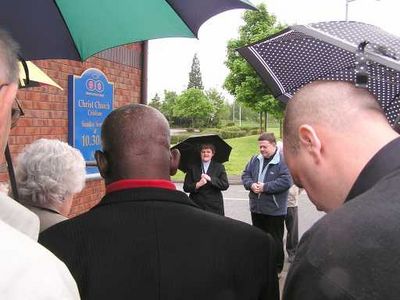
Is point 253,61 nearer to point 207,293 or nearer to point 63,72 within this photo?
point 207,293

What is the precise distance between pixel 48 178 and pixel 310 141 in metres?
1.57

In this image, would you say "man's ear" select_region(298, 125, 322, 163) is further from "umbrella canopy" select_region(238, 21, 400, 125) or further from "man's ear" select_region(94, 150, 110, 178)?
"umbrella canopy" select_region(238, 21, 400, 125)

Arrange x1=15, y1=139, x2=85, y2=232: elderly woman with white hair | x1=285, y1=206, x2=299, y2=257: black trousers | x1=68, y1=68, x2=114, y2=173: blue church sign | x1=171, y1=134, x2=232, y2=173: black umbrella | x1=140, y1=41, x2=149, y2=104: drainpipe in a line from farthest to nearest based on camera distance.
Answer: x1=285, y1=206, x2=299, y2=257: black trousers, x1=140, y1=41, x2=149, y2=104: drainpipe, x1=171, y1=134, x2=232, y2=173: black umbrella, x1=68, y1=68, x2=114, y2=173: blue church sign, x1=15, y1=139, x2=85, y2=232: elderly woman with white hair

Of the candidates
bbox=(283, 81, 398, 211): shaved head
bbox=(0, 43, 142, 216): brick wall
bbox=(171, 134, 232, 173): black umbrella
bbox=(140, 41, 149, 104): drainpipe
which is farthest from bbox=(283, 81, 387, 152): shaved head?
bbox=(140, 41, 149, 104): drainpipe

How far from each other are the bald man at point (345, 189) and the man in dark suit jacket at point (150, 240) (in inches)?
13.4

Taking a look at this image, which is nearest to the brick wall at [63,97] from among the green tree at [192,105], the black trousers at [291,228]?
the black trousers at [291,228]

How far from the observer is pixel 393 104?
3305 millimetres

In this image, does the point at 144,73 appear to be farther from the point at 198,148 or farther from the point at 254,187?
the point at 254,187

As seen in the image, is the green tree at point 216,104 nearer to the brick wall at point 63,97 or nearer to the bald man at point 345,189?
the brick wall at point 63,97

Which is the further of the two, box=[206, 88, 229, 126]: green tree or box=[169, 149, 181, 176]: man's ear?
box=[206, 88, 229, 126]: green tree

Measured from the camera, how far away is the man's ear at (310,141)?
1.57 metres

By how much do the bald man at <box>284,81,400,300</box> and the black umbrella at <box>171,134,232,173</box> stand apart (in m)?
4.57

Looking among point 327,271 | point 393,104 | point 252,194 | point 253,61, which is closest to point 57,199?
point 253,61

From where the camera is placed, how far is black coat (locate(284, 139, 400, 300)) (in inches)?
41.1
